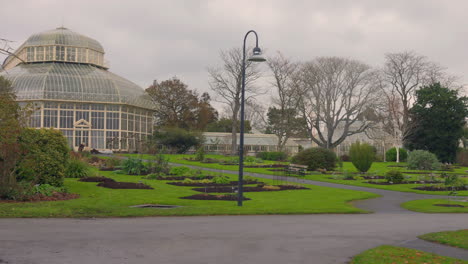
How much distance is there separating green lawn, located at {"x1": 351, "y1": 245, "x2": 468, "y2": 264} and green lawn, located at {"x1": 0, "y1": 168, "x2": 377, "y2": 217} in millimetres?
6735

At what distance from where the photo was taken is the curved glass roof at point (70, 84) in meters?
57.7

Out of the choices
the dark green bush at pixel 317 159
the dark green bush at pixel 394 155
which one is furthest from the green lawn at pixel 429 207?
the dark green bush at pixel 394 155

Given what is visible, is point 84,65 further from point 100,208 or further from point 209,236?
point 209,236

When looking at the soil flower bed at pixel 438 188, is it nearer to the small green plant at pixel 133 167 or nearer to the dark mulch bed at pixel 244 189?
the dark mulch bed at pixel 244 189

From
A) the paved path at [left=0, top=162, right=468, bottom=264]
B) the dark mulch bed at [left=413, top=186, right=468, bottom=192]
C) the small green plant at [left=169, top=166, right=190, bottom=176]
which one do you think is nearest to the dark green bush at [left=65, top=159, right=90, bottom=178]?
the small green plant at [left=169, top=166, right=190, bottom=176]

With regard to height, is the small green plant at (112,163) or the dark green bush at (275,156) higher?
the dark green bush at (275,156)

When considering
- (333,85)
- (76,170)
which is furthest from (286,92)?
(76,170)

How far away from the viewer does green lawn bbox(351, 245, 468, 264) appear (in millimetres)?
Answer: 8766

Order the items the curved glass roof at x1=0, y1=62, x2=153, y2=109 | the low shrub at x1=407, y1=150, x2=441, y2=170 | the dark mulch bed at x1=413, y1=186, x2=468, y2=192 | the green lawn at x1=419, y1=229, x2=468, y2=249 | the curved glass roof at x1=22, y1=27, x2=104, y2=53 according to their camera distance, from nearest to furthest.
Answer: the green lawn at x1=419, y1=229, x2=468, y2=249, the dark mulch bed at x1=413, y1=186, x2=468, y2=192, the low shrub at x1=407, y1=150, x2=441, y2=170, the curved glass roof at x1=0, y1=62, x2=153, y2=109, the curved glass roof at x1=22, y1=27, x2=104, y2=53

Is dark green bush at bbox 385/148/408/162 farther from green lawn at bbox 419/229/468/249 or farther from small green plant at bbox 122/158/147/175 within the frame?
green lawn at bbox 419/229/468/249

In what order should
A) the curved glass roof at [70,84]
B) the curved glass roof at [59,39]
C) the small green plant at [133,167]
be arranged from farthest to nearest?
the curved glass roof at [59,39] < the curved glass roof at [70,84] < the small green plant at [133,167]

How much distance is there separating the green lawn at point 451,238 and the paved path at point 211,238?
13.5 inches

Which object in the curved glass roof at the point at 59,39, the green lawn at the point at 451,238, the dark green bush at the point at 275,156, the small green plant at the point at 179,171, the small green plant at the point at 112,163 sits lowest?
the green lawn at the point at 451,238

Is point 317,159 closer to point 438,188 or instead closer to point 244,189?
point 438,188
